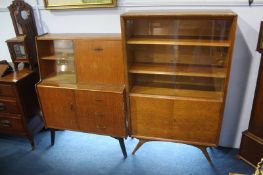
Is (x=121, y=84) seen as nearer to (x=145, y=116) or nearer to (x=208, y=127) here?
(x=145, y=116)

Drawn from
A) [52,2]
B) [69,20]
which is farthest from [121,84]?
[52,2]

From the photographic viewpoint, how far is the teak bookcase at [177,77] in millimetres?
1718

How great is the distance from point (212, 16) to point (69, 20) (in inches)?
50.0

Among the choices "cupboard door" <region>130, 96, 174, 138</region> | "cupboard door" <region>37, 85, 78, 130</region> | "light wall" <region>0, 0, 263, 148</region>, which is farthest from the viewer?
"cupboard door" <region>37, 85, 78, 130</region>

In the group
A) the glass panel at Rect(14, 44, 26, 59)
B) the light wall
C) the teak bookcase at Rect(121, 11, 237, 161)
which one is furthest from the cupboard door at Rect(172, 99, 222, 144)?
the glass panel at Rect(14, 44, 26, 59)

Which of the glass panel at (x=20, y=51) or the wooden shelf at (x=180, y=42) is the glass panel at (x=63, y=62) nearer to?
the glass panel at (x=20, y=51)

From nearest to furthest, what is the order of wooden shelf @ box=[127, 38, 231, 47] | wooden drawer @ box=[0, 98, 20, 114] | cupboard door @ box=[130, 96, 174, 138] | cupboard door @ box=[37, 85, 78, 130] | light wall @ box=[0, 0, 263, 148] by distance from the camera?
wooden shelf @ box=[127, 38, 231, 47] < light wall @ box=[0, 0, 263, 148] < cupboard door @ box=[130, 96, 174, 138] < cupboard door @ box=[37, 85, 78, 130] < wooden drawer @ box=[0, 98, 20, 114]

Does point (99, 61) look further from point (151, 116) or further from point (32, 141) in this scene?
point (32, 141)

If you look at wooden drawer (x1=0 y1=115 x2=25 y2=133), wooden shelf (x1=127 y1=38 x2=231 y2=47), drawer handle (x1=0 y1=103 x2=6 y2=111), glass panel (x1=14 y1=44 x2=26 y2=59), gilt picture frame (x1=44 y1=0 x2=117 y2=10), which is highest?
gilt picture frame (x1=44 y1=0 x2=117 y2=10)

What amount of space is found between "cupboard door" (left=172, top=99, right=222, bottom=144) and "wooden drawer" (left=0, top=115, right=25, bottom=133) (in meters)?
1.45

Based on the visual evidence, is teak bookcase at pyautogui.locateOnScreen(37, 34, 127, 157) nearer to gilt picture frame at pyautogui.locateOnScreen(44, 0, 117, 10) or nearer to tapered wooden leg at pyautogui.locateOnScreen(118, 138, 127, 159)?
tapered wooden leg at pyautogui.locateOnScreen(118, 138, 127, 159)

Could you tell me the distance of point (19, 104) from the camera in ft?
6.84

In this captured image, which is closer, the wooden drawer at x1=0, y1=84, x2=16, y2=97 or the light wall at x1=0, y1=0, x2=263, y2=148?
the light wall at x1=0, y1=0, x2=263, y2=148

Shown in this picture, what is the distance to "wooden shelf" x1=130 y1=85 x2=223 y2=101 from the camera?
5.92 feet
